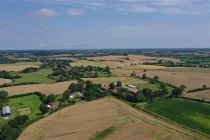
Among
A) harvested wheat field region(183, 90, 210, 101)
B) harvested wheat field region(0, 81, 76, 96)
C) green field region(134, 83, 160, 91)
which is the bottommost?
harvested wheat field region(0, 81, 76, 96)

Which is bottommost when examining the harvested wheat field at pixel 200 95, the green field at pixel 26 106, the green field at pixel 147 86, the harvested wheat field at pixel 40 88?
the green field at pixel 26 106

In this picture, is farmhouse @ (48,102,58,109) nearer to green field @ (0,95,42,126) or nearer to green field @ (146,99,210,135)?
green field @ (0,95,42,126)

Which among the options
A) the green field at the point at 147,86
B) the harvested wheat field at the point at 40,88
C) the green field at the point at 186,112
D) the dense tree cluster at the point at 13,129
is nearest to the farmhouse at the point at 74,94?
the harvested wheat field at the point at 40,88

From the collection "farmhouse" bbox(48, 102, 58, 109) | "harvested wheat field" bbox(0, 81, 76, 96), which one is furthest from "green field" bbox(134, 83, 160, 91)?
"farmhouse" bbox(48, 102, 58, 109)

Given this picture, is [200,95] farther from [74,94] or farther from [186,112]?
[74,94]

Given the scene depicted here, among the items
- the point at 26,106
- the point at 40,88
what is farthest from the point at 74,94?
the point at 40,88

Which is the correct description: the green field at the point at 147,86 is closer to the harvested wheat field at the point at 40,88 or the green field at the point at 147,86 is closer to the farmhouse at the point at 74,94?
the farmhouse at the point at 74,94
